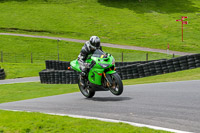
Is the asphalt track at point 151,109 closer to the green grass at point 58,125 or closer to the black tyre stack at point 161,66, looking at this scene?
the green grass at point 58,125

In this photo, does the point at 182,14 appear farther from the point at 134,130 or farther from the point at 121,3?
the point at 134,130

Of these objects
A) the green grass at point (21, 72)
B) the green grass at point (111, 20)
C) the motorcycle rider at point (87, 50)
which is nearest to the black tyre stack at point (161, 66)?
the motorcycle rider at point (87, 50)

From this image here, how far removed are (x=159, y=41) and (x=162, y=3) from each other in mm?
29053

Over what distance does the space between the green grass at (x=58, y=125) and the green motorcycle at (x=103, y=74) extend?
2.50 meters

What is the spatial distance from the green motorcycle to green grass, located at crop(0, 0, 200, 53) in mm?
39072

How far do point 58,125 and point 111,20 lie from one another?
61.3m

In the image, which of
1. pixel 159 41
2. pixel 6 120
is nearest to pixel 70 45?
pixel 159 41

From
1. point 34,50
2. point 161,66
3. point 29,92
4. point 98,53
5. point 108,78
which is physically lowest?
point 34,50

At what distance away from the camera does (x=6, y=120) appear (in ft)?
24.3

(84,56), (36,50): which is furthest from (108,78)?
(36,50)

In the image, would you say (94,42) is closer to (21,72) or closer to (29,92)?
(29,92)

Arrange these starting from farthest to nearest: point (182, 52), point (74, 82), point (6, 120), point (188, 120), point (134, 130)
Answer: point (182, 52) → point (74, 82) → point (6, 120) → point (188, 120) → point (134, 130)

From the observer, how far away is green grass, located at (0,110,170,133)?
19.7 ft

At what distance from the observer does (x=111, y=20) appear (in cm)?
6681
